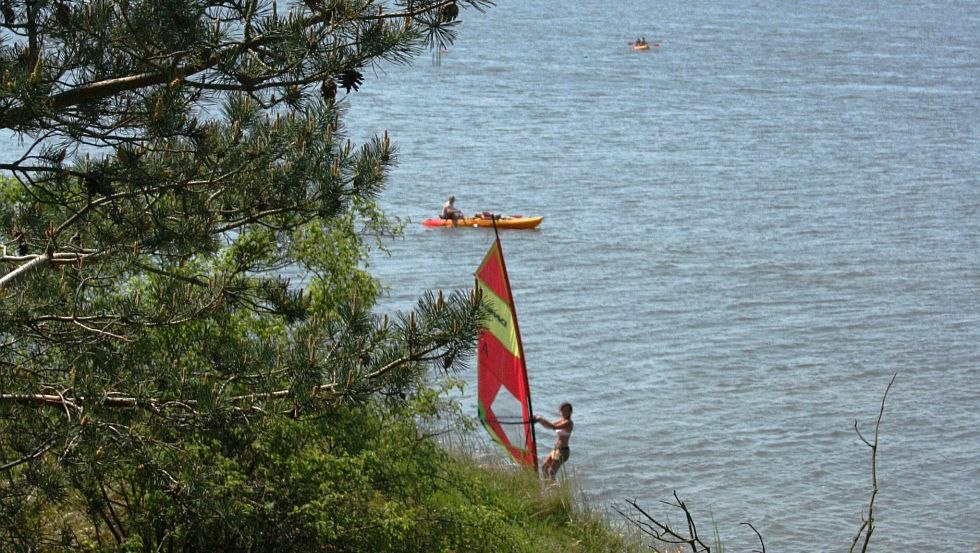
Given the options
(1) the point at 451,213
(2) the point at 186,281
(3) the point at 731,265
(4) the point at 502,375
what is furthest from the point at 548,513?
(1) the point at 451,213

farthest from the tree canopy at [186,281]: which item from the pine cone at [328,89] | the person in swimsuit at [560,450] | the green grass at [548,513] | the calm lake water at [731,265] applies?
the person in swimsuit at [560,450]

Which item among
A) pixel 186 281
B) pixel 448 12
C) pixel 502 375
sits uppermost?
pixel 448 12

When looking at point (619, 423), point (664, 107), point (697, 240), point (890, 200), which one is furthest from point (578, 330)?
point (664, 107)

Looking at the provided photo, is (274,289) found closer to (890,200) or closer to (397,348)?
(397,348)

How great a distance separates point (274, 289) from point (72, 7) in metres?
1.96

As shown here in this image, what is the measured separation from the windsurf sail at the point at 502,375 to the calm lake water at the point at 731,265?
3.17ft

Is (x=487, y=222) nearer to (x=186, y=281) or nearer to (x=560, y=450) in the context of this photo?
(x=560, y=450)

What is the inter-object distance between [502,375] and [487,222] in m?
14.9

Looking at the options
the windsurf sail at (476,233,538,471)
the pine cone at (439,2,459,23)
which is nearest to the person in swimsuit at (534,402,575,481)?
the windsurf sail at (476,233,538,471)

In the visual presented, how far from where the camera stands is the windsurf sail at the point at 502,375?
52.1ft

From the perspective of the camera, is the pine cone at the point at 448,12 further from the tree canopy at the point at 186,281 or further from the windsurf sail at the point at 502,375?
the windsurf sail at the point at 502,375

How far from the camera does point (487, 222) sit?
3100cm

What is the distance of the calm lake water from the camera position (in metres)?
17.8

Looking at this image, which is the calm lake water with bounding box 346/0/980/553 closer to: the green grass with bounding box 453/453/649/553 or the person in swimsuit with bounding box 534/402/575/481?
the person in swimsuit with bounding box 534/402/575/481
